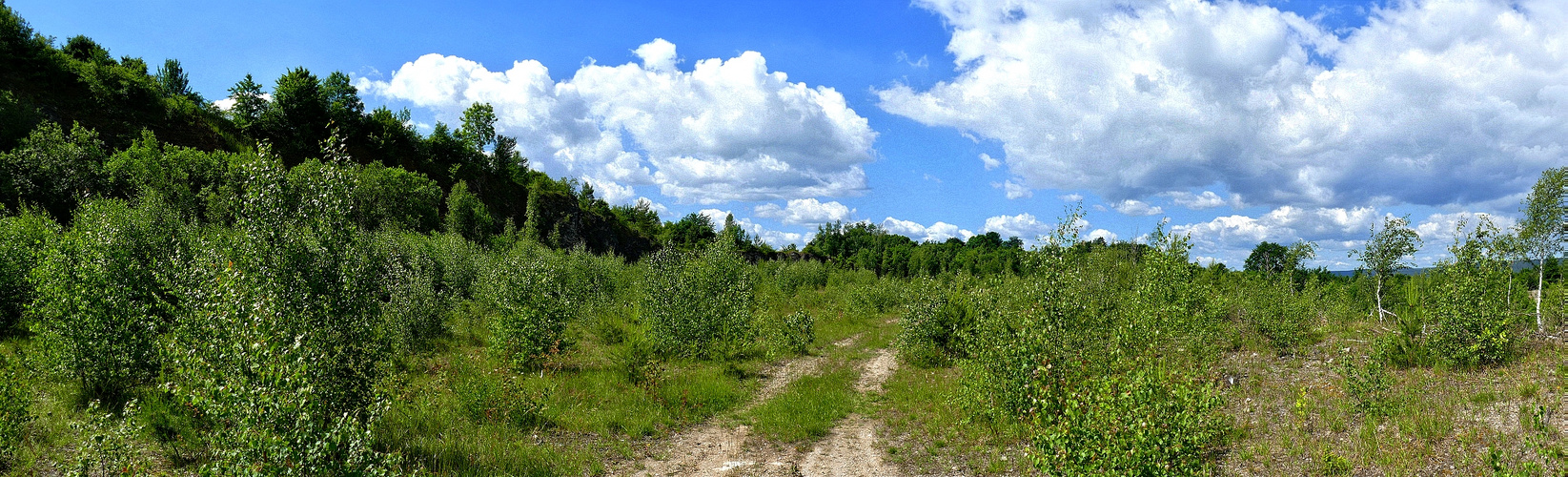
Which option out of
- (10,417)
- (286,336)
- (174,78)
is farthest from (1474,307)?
(174,78)

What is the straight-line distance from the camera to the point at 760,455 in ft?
41.6

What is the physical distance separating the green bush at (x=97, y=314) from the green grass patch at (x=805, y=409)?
12.1m

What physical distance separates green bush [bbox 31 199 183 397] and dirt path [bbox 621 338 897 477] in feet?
31.8

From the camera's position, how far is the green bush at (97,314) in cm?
1080

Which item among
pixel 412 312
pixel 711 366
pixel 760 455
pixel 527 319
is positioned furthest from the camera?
pixel 711 366

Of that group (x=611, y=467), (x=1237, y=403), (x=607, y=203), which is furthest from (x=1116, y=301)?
(x=607, y=203)

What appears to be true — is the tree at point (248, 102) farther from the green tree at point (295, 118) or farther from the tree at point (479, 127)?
the tree at point (479, 127)

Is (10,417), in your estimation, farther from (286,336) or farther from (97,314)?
(286,336)

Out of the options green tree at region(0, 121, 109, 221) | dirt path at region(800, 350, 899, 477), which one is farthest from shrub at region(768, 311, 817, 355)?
green tree at region(0, 121, 109, 221)

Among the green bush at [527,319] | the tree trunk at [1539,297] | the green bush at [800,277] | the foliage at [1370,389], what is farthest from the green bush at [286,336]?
the green bush at [800,277]

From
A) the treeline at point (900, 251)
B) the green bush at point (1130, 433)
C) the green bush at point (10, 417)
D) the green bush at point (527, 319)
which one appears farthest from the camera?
the treeline at point (900, 251)

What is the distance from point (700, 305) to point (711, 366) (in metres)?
2.56

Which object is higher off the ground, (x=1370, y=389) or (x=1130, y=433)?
(x=1370, y=389)

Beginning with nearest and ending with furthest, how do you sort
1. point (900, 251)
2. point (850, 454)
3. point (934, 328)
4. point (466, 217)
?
point (850, 454)
point (934, 328)
point (466, 217)
point (900, 251)
